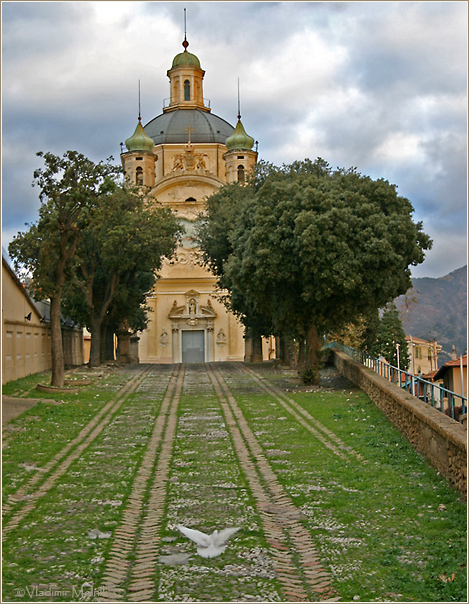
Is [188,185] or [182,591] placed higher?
[188,185]

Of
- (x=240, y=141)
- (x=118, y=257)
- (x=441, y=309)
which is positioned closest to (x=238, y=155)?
(x=240, y=141)

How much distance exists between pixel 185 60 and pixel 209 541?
67.6 metres

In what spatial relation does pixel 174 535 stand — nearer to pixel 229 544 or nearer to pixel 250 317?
pixel 229 544

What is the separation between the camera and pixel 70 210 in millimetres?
23750

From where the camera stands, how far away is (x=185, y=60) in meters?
70.8

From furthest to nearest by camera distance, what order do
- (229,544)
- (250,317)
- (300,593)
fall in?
1. (250,317)
2. (229,544)
3. (300,593)

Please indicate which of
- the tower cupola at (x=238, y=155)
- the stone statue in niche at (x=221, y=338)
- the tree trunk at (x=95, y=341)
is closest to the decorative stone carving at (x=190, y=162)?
the tower cupola at (x=238, y=155)

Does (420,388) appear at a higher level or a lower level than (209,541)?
higher

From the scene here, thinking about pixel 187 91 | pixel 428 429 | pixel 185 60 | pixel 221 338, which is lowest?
pixel 428 429

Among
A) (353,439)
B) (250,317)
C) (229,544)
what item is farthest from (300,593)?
(250,317)

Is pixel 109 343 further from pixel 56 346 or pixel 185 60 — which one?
pixel 185 60

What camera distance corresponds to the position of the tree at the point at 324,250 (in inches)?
885

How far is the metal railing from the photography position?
11760 millimetres

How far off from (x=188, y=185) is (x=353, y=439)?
4885 cm
